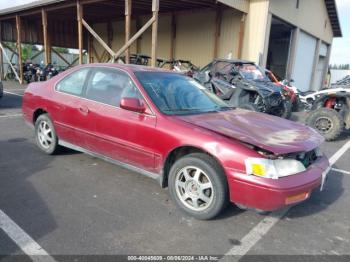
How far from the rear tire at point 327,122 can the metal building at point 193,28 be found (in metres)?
5.27

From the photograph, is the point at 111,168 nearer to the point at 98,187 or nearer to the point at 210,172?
the point at 98,187

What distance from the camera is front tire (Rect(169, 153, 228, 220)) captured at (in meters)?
2.89

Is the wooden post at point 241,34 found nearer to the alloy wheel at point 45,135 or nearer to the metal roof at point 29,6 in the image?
the metal roof at point 29,6

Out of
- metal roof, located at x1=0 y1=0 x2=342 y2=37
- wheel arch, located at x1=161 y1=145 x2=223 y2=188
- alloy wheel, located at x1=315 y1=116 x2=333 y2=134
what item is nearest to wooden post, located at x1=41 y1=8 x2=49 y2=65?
metal roof, located at x1=0 y1=0 x2=342 y2=37

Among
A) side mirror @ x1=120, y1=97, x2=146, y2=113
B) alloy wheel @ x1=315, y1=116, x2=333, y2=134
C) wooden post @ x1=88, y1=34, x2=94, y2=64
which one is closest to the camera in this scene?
side mirror @ x1=120, y1=97, x2=146, y2=113

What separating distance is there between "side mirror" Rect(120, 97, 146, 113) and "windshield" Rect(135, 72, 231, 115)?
0.54ft

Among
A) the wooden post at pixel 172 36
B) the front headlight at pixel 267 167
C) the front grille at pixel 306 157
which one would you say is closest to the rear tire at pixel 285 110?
the front grille at pixel 306 157

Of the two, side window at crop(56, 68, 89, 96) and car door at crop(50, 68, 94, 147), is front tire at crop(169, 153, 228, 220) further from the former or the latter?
side window at crop(56, 68, 89, 96)

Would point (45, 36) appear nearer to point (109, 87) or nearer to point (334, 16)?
point (109, 87)

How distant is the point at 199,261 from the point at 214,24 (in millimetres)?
13832

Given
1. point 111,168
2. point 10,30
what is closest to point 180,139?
point 111,168

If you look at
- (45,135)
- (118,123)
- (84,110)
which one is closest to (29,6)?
(45,135)

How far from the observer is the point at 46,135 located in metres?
4.81

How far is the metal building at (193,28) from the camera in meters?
12.8
